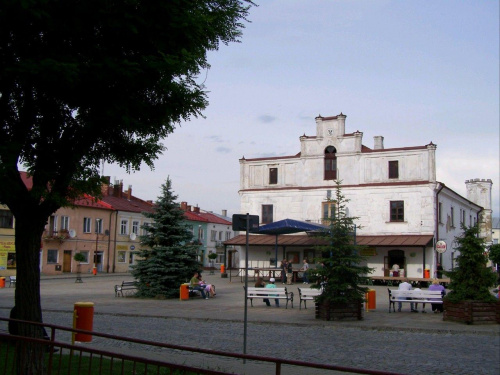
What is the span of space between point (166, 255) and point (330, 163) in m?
21.6

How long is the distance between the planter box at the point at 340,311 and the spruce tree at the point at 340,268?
5.9 inches

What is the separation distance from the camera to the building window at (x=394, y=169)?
42.3 m

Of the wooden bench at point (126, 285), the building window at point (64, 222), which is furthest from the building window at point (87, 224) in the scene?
the wooden bench at point (126, 285)

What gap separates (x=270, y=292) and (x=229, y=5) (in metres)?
13.8

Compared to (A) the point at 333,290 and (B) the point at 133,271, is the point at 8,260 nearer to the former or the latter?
(B) the point at 133,271

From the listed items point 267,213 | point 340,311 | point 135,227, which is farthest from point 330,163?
point 340,311

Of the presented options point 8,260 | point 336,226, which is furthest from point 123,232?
point 336,226

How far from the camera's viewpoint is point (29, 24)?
8586mm

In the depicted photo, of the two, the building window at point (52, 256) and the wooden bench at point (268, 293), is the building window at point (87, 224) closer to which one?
the building window at point (52, 256)

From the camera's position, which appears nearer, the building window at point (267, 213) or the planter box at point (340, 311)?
the planter box at point (340, 311)

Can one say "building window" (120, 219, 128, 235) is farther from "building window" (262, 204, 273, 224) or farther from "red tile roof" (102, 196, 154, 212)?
"building window" (262, 204, 273, 224)

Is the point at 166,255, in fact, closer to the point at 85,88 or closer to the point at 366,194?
the point at 85,88

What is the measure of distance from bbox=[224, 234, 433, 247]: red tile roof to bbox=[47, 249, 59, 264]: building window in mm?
17490

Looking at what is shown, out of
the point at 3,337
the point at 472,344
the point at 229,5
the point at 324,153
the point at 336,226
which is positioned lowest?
the point at 472,344
